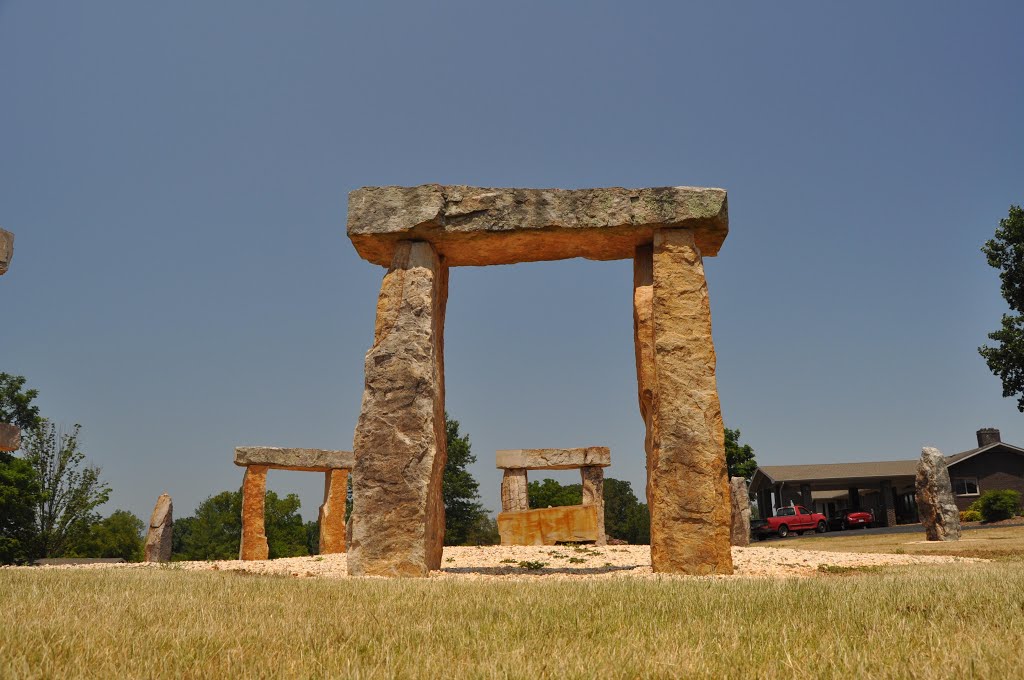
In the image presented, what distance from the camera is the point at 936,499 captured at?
55.6 feet

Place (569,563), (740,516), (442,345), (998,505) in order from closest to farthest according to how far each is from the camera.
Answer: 1. (442,345)
2. (569,563)
3. (740,516)
4. (998,505)

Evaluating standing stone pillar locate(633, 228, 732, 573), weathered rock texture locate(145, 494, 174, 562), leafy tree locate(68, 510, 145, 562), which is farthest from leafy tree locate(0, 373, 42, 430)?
standing stone pillar locate(633, 228, 732, 573)

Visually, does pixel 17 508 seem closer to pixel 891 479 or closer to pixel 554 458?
pixel 554 458

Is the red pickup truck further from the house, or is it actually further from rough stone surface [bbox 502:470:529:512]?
rough stone surface [bbox 502:470:529:512]

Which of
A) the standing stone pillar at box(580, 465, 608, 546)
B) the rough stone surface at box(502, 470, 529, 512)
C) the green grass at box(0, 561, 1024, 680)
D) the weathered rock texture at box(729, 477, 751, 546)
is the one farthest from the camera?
the rough stone surface at box(502, 470, 529, 512)

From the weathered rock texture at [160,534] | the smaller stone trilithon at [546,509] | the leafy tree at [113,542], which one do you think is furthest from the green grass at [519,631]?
the leafy tree at [113,542]

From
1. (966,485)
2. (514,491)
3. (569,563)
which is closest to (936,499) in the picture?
(569,563)

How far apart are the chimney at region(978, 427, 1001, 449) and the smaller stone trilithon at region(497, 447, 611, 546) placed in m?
23.8

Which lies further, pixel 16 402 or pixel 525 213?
pixel 16 402

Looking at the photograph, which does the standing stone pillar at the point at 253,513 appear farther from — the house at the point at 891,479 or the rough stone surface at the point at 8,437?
the house at the point at 891,479

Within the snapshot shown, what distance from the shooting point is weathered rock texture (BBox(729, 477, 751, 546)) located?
2003cm

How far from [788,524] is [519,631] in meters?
28.1

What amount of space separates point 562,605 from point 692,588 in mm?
1216

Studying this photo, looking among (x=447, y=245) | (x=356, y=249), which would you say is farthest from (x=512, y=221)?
(x=356, y=249)
